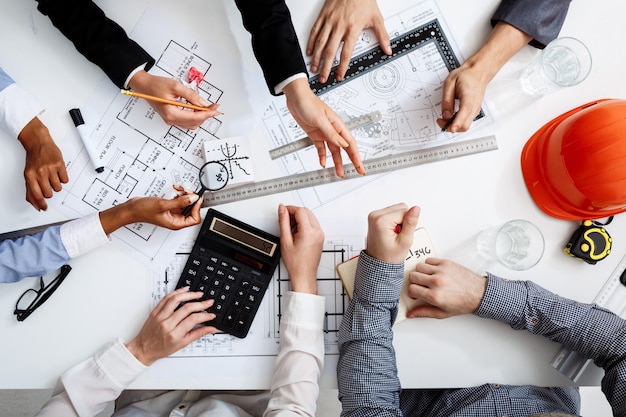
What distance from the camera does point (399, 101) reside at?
115cm

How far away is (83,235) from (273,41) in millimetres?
642

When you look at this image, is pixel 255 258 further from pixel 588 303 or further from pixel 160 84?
pixel 588 303

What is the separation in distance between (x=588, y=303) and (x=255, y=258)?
816 millimetres

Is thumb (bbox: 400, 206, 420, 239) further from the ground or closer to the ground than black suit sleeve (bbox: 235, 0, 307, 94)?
closer to the ground

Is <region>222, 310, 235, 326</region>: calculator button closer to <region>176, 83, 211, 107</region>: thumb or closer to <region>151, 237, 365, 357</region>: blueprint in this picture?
<region>151, 237, 365, 357</region>: blueprint

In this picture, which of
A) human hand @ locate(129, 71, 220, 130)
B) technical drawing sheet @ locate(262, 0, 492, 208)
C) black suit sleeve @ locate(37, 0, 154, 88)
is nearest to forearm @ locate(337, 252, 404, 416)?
technical drawing sheet @ locate(262, 0, 492, 208)

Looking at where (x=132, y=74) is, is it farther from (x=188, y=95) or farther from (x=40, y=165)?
(x=40, y=165)

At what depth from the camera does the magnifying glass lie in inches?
44.7

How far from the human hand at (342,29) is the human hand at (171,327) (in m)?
0.64

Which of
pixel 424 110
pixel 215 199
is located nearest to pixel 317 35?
pixel 424 110

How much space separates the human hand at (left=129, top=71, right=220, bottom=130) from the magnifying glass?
109mm

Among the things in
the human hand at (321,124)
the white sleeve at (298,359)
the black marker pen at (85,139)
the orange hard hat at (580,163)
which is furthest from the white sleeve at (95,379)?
the orange hard hat at (580,163)

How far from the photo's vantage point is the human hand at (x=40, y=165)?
1105 millimetres

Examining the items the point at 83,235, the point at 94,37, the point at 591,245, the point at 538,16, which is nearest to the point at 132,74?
the point at 94,37
